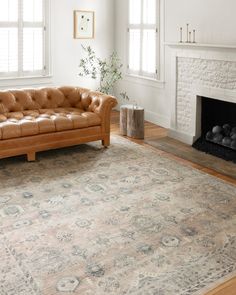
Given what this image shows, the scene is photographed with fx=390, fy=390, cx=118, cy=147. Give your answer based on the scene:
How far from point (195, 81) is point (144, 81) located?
147 cm

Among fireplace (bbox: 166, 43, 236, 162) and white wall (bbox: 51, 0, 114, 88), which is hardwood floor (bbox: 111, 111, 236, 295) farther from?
white wall (bbox: 51, 0, 114, 88)

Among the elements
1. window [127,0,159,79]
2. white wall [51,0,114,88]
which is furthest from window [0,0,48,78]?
window [127,0,159,79]

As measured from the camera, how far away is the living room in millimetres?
2551

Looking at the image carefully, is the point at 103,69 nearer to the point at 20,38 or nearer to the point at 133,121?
the point at 20,38

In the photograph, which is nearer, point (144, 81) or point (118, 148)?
point (118, 148)

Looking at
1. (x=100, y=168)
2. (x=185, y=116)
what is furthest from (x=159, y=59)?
(x=100, y=168)

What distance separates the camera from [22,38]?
637cm

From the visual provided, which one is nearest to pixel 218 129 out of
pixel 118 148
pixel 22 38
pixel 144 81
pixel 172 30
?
pixel 118 148

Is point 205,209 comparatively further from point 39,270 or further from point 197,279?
point 39,270

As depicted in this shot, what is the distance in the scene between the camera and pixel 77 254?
2.67m

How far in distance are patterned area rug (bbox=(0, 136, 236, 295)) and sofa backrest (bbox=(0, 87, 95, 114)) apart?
787 mm

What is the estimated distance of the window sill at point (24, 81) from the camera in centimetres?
638

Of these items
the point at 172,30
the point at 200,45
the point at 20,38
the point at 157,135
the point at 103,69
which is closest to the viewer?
the point at 200,45

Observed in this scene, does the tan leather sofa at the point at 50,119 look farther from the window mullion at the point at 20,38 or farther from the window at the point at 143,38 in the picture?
the window at the point at 143,38
